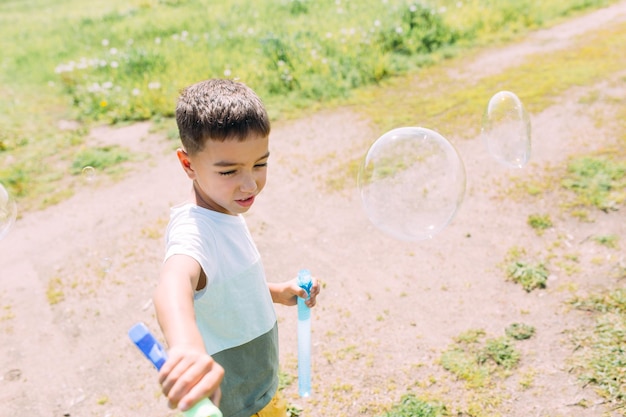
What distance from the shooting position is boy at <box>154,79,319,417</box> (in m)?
1.60

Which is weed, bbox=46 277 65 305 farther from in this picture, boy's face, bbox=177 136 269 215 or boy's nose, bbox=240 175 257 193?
boy's nose, bbox=240 175 257 193

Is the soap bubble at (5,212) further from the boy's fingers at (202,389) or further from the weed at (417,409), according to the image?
the boy's fingers at (202,389)

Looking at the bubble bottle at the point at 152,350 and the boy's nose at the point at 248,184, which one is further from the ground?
the boy's nose at the point at 248,184

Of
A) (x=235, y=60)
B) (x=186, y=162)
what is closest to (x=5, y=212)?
(x=186, y=162)

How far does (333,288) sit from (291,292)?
1.86 m

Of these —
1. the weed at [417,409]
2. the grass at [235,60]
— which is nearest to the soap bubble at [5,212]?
the weed at [417,409]

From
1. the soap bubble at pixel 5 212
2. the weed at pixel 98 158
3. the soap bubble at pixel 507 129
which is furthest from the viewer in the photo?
the weed at pixel 98 158

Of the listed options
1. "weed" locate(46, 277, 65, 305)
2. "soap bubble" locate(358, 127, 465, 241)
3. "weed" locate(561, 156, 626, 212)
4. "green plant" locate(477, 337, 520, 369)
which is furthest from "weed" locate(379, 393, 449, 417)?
"weed" locate(46, 277, 65, 305)

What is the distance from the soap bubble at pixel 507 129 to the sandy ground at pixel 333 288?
82 cm

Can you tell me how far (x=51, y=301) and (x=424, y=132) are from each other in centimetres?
295

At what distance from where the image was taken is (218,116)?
1.61 metres

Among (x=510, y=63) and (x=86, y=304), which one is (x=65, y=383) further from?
(x=510, y=63)

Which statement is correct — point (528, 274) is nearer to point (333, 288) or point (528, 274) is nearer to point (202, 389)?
point (333, 288)

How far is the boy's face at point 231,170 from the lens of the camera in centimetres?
162
